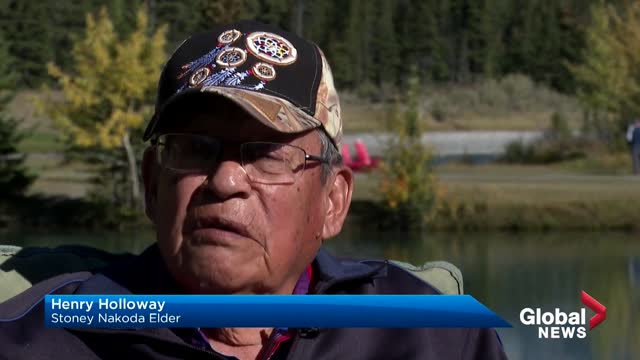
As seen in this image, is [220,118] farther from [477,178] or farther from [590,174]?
[590,174]

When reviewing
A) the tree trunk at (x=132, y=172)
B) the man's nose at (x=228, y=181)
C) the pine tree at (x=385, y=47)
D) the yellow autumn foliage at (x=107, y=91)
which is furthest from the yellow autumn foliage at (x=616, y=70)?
the man's nose at (x=228, y=181)

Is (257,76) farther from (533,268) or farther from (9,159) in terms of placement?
(9,159)

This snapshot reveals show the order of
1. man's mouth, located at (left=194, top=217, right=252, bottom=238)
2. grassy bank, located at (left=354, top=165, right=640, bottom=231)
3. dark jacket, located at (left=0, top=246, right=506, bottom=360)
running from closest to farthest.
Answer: man's mouth, located at (left=194, top=217, right=252, bottom=238)
dark jacket, located at (left=0, top=246, right=506, bottom=360)
grassy bank, located at (left=354, top=165, right=640, bottom=231)

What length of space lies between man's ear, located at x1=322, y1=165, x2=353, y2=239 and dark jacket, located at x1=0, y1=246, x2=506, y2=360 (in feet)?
0.36

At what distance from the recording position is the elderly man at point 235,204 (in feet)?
7.02

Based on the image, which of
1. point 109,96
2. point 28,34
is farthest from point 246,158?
point 28,34

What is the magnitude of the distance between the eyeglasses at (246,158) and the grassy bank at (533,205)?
25635 millimetres

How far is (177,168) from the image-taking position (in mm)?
2203

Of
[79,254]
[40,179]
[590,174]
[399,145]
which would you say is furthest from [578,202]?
[79,254]

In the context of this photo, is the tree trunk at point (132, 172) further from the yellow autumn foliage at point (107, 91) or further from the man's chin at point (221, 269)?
the man's chin at point (221, 269)

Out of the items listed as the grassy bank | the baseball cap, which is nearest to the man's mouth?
the baseball cap

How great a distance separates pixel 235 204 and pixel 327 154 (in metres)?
0.26

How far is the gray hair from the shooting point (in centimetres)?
230

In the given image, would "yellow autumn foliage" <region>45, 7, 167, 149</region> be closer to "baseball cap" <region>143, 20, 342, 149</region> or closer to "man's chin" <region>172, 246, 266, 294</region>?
"baseball cap" <region>143, 20, 342, 149</region>
